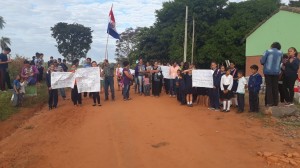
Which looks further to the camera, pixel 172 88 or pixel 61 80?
pixel 172 88

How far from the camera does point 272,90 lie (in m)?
10.5

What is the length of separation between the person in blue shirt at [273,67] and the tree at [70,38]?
55652 mm

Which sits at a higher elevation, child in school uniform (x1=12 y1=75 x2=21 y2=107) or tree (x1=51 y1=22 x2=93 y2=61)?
tree (x1=51 y1=22 x2=93 y2=61)

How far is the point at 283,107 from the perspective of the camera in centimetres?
1015

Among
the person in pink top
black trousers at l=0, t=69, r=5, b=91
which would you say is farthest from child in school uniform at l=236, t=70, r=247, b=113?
black trousers at l=0, t=69, r=5, b=91

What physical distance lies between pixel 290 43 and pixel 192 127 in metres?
18.7

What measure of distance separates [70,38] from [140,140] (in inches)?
2254

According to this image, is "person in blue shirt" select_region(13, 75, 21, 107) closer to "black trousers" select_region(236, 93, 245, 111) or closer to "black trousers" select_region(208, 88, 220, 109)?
"black trousers" select_region(208, 88, 220, 109)

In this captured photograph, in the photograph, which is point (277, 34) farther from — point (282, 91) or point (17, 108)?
point (17, 108)

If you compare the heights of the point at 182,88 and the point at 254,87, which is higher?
the point at 254,87

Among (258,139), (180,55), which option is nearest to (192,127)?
(258,139)

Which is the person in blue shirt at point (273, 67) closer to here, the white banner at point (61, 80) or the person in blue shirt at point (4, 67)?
the white banner at point (61, 80)

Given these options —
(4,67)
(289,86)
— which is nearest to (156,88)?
(289,86)

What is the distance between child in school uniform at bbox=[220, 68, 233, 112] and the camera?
37.5 feet
